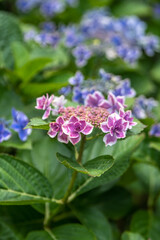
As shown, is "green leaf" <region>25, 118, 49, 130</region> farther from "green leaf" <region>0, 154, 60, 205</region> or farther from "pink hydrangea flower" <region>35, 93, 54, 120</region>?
"green leaf" <region>0, 154, 60, 205</region>

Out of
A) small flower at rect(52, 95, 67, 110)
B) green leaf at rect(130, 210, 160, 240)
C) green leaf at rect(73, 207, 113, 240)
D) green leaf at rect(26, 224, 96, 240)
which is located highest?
small flower at rect(52, 95, 67, 110)

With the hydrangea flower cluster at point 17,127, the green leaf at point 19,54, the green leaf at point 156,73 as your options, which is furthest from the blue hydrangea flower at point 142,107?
the green leaf at point 156,73

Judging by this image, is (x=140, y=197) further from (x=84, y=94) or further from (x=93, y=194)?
(x=84, y=94)

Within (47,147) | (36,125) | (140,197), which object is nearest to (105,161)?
(36,125)

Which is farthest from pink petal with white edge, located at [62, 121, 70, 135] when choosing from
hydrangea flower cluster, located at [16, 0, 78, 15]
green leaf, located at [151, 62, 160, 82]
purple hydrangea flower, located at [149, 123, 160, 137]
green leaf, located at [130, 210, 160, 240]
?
hydrangea flower cluster, located at [16, 0, 78, 15]

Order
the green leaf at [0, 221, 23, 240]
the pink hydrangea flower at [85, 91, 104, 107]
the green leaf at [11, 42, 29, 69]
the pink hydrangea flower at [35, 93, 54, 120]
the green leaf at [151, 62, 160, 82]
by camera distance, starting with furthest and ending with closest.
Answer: the green leaf at [151, 62, 160, 82], the green leaf at [11, 42, 29, 69], the green leaf at [0, 221, 23, 240], the pink hydrangea flower at [85, 91, 104, 107], the pink hydrangea flower at [35, 93, 54, 120]

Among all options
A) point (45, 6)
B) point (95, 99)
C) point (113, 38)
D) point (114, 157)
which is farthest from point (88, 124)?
point (45, 6)
